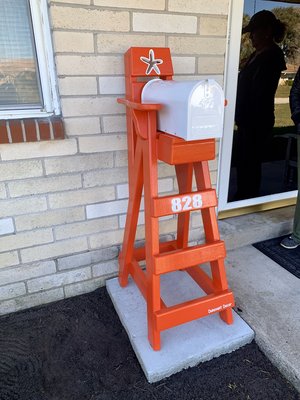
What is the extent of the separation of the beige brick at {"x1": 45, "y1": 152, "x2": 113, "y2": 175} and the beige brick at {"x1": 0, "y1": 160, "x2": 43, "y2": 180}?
0.05 meters

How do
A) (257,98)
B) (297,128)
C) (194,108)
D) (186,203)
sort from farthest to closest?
(257,98), (297,128), (186,203), (194,108)

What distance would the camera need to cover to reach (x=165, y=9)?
5.83 feet

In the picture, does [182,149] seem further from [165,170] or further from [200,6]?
[200,6]

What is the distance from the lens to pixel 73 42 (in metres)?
1.65

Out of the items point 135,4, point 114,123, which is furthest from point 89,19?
point 114,123

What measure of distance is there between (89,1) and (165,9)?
0.43 metres

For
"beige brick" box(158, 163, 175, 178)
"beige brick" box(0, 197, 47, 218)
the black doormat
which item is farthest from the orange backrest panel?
the black doormat

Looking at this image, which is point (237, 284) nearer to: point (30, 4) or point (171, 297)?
point (171, 297)

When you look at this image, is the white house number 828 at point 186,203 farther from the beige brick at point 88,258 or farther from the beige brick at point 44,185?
the beige brick at point 88,258

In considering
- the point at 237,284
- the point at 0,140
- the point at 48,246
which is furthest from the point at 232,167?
the point at 0,140

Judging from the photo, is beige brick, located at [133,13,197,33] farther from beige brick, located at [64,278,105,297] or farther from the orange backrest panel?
beige brick, located at [64,278,105,297]

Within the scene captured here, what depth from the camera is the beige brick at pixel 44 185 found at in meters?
1.79

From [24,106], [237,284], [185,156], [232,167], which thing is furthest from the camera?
[232,167]

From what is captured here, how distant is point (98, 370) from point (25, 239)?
85 cm
